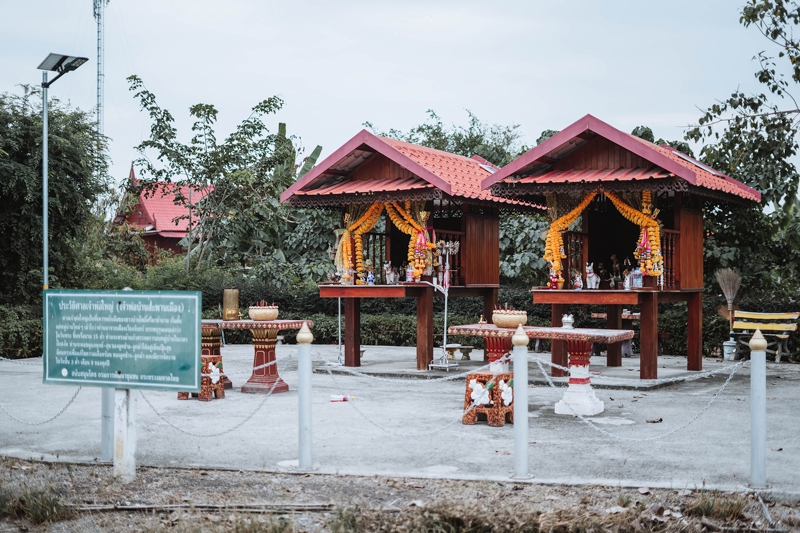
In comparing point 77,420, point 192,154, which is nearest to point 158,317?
point 77,420

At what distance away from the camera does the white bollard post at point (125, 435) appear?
7602 millimetres

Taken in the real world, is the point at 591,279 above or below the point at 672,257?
below

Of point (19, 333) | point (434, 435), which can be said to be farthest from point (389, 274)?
point (19, 333)

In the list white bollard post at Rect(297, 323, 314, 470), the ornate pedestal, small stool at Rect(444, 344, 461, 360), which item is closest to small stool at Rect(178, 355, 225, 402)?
the ornate pedestal

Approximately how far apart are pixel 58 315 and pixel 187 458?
1.77 metres

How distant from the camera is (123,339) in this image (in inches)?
306

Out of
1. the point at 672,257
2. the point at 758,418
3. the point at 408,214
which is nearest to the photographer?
the point at 758,418

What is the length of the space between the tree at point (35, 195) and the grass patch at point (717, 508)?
17.5m

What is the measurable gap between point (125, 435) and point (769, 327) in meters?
14.3

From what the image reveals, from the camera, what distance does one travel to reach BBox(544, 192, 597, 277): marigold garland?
15.5m

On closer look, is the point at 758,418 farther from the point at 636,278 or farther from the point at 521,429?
the point at 636,278

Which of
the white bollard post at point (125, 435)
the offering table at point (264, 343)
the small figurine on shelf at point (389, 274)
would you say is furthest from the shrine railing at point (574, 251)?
the white bollard post at point (125, 435)

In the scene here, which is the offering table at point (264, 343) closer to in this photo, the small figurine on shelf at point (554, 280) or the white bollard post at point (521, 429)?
the small figurine on shelf at point (554, 280)

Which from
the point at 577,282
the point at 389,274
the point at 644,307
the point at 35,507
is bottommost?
the point at 35,507
